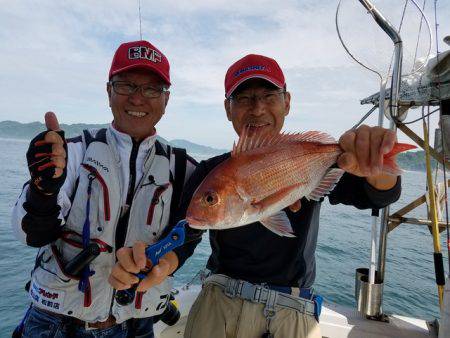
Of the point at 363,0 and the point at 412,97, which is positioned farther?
the point at 412,97

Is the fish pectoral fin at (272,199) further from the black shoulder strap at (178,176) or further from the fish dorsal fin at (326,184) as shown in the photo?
the black shoulder strap at (178,176)

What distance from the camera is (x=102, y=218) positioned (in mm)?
2535

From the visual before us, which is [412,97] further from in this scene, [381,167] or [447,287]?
[381,167]

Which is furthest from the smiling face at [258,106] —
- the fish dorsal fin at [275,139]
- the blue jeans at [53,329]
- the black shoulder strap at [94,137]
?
the blue jeans at [53,329]

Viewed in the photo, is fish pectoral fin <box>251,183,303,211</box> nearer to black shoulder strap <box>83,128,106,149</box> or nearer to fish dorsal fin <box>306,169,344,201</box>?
fish dorsal fin <box>306,169,344,201</box>

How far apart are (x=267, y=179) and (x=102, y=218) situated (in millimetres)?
1463

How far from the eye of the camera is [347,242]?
618 inches

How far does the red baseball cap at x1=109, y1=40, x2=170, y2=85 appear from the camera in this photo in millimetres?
2703

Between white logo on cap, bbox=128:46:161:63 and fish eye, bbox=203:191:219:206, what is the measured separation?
5.30 feet

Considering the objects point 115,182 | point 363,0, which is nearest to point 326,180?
point 115,182

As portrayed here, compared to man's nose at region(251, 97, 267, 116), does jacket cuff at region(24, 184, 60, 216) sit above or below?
below

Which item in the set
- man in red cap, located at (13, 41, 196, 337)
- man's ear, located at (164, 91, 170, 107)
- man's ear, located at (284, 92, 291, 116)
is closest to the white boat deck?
man in red cap, located at (13, 41, 196, 337)

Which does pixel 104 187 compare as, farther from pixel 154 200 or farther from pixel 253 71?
pixel 253 71

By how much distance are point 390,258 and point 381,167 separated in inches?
548
